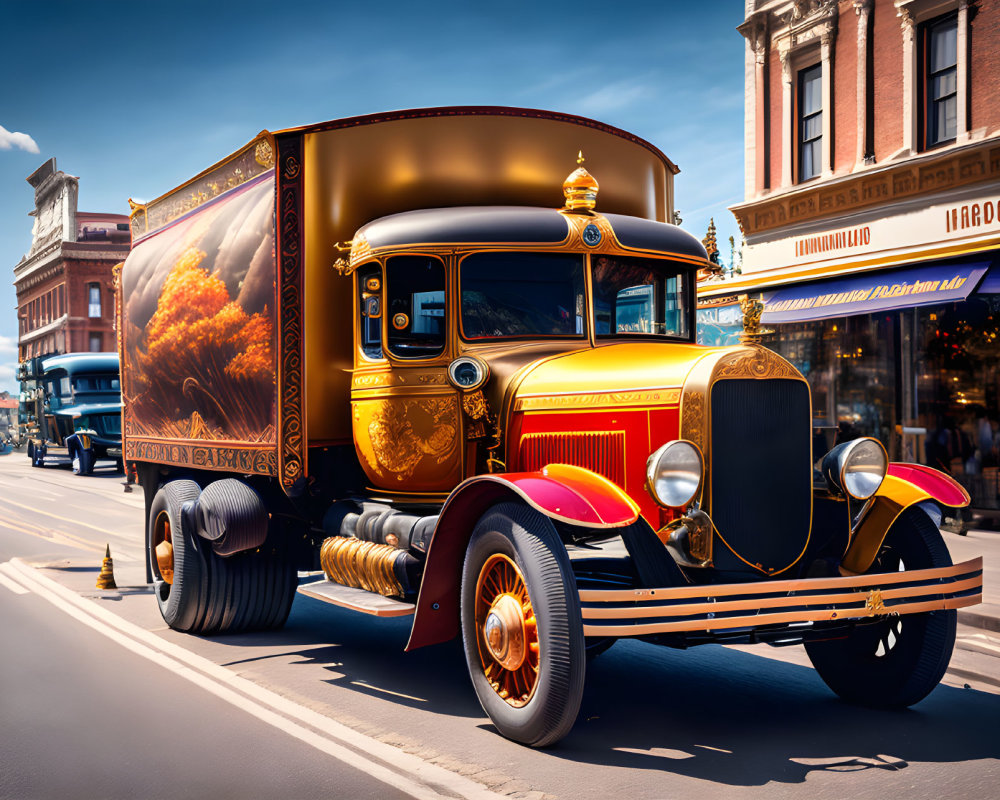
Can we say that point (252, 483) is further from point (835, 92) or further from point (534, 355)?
point (835, 92)

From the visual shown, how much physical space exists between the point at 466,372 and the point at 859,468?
91.3 inches

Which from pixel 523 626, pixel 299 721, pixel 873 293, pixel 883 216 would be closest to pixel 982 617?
pixel 523 626

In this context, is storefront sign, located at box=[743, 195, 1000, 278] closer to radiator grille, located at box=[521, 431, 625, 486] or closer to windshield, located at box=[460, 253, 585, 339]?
windshield, located at box=[460, 253, 585, 339]

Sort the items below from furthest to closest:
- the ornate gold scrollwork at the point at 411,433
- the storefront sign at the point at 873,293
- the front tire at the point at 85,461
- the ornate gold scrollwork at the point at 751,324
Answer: the front tire at the point at 85,461 < the storefront sign at the point at 873,293 < the ornate gold scrollwork at the point at 411,433 < the ornate gold scrollwork at the point at 751,324

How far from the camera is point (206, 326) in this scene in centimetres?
848

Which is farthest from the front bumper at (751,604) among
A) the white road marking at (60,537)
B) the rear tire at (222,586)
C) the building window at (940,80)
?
the building window at (940,80)

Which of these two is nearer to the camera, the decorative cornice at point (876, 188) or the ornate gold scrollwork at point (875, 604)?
the ornate gold scrollwork at point (875, 604)

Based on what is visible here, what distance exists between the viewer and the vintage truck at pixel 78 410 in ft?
102

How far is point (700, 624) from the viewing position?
4805mm

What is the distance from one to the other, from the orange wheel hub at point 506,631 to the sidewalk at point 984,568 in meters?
5.12

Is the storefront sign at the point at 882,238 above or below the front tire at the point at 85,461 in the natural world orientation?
above

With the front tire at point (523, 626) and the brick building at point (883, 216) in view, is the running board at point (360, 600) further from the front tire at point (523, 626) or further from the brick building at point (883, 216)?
the brick building at point (883, 216)

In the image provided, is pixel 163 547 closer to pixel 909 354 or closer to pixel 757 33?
pixel 909 354

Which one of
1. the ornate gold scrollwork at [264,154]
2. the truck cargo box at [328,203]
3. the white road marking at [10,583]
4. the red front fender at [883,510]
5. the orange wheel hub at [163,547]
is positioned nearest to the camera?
the red front fender at [883,510]
